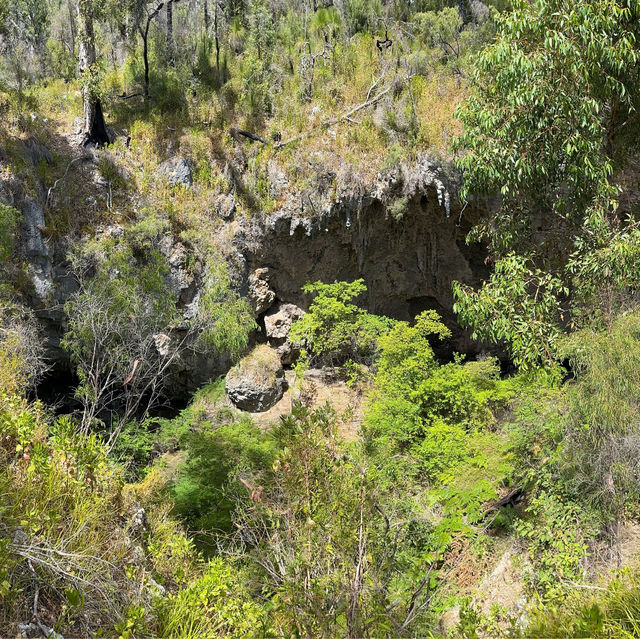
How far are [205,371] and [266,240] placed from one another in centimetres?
325

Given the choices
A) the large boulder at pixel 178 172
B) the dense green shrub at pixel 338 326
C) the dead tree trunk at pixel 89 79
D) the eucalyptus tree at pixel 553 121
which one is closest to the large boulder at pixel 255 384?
the dense green shrub at pixel 338 326

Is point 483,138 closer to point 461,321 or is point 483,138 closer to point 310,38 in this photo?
point 461,321

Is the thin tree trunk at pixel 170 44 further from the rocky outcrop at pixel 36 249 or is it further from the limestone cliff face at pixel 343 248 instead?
the rocky outcrop at pixel 36 249

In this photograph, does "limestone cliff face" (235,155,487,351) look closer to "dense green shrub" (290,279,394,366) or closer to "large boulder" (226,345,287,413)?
"dense green shrub" (290,279,394,366)

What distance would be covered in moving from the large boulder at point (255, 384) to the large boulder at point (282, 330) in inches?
27.6

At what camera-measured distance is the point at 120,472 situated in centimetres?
504

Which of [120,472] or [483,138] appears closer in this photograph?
[120,472]

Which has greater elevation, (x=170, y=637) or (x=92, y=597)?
(x=92, y=597)

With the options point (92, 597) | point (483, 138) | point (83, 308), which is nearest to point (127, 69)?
point (83, 308)

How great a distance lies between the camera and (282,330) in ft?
39.9

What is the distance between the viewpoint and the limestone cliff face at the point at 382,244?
38.7ft

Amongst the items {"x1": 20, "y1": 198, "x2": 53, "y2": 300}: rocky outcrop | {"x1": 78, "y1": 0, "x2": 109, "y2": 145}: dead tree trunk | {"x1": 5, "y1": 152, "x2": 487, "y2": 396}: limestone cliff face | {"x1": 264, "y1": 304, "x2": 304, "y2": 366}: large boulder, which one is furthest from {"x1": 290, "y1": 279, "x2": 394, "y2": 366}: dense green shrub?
{"x1": 78, "y1": 0, "x2": 109, "y2": 145}: dead tree trunk

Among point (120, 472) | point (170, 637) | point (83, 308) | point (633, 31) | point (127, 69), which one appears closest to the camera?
point (170, 637)

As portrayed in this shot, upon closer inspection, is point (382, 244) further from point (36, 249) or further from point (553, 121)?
point (36, 249)
